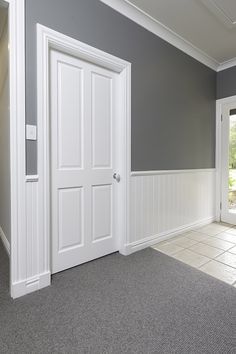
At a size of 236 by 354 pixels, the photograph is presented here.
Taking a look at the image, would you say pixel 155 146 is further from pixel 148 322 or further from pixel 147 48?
pixel 148 322

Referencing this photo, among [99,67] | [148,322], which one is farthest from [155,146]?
[148,322]

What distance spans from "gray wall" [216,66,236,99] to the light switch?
3118mm

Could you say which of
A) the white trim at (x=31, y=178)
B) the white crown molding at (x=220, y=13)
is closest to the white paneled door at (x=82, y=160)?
the white trim at (x=31, y=178)

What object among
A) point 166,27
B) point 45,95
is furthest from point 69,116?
point 166,27

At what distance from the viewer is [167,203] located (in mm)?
2795

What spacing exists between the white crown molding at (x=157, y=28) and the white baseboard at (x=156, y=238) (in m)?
2.42

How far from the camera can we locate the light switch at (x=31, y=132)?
1611mm

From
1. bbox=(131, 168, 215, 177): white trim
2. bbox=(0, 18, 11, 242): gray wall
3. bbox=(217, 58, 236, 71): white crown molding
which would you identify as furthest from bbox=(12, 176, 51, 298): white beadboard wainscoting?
bbox=(217, 58, 236, 71): white crown molding

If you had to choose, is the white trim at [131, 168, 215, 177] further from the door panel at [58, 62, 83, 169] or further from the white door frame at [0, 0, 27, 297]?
the white door frame at [0, 0, 27, 297]

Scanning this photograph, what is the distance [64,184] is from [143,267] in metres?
1.10

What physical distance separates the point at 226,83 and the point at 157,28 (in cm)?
161

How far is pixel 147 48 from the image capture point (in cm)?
244

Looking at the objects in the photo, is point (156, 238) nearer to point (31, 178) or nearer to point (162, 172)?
point (162, 172)

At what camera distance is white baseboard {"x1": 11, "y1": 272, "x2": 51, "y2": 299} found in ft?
5.20
